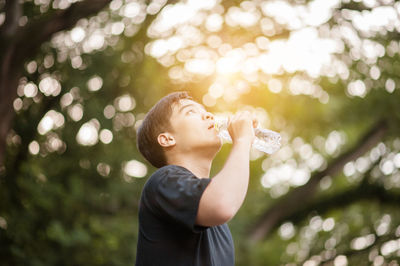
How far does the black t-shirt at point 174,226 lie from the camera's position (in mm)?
1507

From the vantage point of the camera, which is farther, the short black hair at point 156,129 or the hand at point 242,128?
the short black hair at point 156,129

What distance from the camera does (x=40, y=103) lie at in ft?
23.1

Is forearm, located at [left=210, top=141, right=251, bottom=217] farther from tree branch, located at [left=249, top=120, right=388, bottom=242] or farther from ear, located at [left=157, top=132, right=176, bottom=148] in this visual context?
tree branch, located at [left=249, top=120, right=388, bottom=242]

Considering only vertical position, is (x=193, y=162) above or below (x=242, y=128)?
below

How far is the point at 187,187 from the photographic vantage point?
1.53 m

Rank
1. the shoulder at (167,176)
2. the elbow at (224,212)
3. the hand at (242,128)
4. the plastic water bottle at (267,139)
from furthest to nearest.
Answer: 1. the plastic water bottle at (267,139)
2. the hand at (242,128)
3. the shoulder at (167,176)
4. the elbow at (224,212)

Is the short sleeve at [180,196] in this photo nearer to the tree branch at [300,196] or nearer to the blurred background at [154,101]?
the blurred background at [154,101]

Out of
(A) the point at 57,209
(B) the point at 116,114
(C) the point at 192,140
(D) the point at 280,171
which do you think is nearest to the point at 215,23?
(B) the point at 116,114

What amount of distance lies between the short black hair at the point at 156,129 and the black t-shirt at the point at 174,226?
0.20m

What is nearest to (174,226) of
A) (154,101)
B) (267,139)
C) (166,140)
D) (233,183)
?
(233,183)

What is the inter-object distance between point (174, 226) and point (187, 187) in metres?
0.15

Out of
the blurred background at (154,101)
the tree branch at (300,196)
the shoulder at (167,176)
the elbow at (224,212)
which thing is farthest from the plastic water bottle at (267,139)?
the tree branch at (300,196)

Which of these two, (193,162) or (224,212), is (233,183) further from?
(193,162)

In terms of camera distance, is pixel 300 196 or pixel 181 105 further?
pixel 300 196
